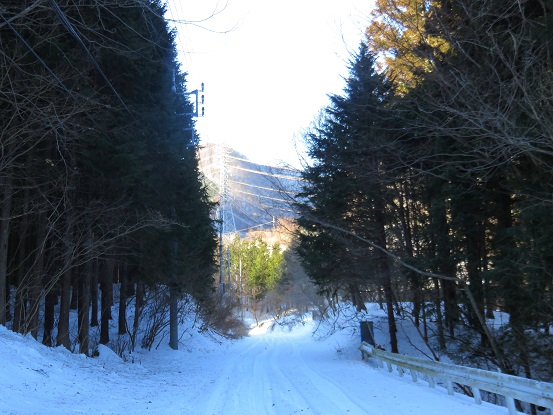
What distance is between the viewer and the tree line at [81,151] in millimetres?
10516

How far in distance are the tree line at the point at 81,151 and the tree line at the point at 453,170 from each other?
19.6ft

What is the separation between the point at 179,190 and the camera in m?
21.2

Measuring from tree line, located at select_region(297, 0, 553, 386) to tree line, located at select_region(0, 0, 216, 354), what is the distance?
596cm

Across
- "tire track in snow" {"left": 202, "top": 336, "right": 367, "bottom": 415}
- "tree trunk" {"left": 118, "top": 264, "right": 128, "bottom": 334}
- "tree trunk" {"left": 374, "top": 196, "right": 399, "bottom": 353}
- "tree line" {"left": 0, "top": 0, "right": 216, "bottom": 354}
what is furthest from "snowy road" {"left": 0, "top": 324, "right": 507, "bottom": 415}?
"tree trunk" {"left": 118, "top": 264, "right": 128, "bottom": 334}

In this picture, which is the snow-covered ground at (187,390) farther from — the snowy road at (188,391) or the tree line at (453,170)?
the tree line at (453,170)

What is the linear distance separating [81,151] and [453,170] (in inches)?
394

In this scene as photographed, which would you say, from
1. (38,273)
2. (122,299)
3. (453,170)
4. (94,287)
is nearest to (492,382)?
(453,170)

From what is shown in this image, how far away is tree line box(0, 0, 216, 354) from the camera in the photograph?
1052 centimetres

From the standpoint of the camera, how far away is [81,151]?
13.3m

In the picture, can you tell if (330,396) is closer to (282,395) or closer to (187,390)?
(282,395)

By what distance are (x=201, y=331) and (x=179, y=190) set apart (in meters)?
16.2

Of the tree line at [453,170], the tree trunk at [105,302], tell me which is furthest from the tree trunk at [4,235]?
the tree line at [453,170]

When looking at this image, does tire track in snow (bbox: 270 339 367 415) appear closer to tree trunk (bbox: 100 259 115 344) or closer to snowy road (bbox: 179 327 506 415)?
snowy road (bbox: 179 327 506 415)

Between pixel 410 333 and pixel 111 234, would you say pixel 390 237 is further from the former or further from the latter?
pixel 111 234
